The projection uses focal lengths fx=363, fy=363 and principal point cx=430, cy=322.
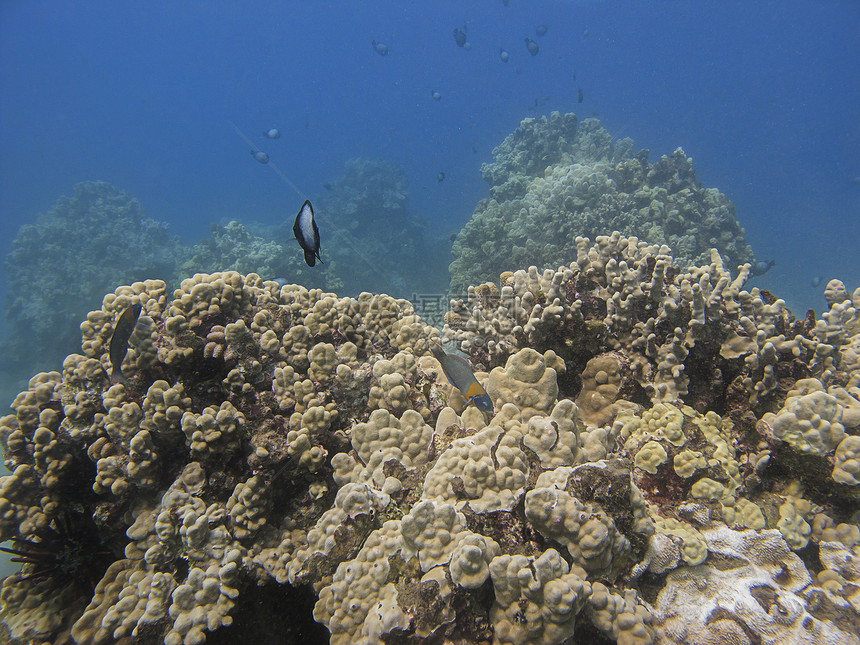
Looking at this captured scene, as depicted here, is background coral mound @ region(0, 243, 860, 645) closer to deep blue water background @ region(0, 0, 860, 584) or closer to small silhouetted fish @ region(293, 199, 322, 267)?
small silhouetted fish @ region(293, 199, 322, 267)

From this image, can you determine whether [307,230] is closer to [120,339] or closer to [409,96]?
[120,339]

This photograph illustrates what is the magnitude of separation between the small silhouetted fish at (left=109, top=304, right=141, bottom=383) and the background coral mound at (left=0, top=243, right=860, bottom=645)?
0.42ft

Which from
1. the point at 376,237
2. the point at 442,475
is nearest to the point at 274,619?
the point at 442,475

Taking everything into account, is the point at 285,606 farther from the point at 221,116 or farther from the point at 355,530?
the point at 221,116

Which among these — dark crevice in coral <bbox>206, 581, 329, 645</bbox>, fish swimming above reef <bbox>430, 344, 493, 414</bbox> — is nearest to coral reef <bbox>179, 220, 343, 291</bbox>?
dark crevice in coral <bbox>206, 581, 329, 645</bbox>

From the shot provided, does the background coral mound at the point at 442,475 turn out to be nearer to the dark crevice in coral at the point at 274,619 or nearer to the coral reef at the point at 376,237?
the dark crevice in coral at the point at 274,619

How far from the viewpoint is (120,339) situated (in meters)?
2.57

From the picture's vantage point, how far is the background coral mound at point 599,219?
11.8 metres

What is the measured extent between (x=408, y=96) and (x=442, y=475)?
152 m

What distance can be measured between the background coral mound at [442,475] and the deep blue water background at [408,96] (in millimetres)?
45248

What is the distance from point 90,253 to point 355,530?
26980mm

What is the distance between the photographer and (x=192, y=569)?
2.21 metres

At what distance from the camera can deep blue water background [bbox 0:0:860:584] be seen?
6569 centimetres

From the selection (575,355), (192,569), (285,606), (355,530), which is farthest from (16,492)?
(575,355)
